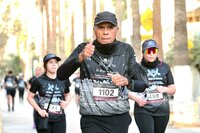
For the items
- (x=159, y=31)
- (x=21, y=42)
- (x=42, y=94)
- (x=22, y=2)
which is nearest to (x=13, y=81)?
(x=159, y=31)

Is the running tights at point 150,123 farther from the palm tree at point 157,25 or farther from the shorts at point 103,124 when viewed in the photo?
the palm tree at point 157,25

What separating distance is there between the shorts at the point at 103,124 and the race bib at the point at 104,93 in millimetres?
162

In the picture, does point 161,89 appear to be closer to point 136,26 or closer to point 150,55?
point 150,55

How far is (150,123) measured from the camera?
7.83 metres

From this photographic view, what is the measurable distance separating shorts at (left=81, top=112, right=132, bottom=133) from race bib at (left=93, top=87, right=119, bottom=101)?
162 mm

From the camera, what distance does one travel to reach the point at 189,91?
725 inches

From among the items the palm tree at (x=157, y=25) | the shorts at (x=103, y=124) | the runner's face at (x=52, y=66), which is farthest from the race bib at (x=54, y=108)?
the palm tree at (x=157, y=25)

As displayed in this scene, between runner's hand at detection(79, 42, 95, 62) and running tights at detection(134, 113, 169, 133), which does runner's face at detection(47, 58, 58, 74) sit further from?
runner's hand at detection(79, 42, 95, 62)

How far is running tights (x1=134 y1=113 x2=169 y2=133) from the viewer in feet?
25.6

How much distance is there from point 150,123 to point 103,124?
262 cm

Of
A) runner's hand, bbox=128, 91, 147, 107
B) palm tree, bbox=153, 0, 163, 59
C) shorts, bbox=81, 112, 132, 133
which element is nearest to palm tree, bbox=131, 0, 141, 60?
palm tree, bbox=153, 0, 163, 59

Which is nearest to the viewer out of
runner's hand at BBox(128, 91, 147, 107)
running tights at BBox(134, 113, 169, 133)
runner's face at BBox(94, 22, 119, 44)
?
runner's face at BBox(94, 22, 119, 44)

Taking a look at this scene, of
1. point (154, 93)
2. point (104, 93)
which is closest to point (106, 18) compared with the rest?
point (104, 93)

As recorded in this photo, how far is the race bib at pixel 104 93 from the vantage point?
208 inches
